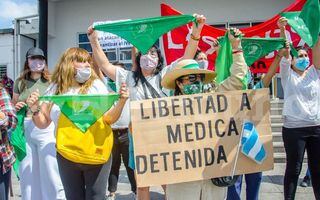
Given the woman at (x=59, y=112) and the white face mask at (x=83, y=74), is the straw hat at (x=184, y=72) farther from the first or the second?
the white face mask at (x=83, y=74)

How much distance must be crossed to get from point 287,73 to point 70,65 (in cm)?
221

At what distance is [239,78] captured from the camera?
278 cm

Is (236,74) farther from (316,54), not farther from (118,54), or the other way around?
(118,54)

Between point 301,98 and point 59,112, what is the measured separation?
2.46 m

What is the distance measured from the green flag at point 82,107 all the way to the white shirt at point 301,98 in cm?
199

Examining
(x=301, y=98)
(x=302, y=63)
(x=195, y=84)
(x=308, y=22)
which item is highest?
(x=308, y=22)

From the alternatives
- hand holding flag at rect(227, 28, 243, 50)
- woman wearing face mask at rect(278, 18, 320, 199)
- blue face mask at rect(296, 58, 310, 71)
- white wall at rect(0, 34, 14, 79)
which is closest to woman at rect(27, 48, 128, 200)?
hand holding flag at rect(227, 28, 243, 50)

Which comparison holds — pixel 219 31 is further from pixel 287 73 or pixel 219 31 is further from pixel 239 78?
pixel 239 78

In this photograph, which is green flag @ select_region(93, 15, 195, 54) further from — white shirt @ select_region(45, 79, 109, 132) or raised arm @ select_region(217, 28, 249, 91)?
raised arm @ select_region(217, 28, 249, 91)

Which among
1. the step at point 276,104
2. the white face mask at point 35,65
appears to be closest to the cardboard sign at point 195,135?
the white face mask at point 35,65

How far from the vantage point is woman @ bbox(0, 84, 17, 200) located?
10.6 feet

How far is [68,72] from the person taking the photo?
3.09 meters

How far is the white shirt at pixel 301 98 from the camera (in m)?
3.91

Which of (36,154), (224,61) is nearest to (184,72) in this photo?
(224,61)
